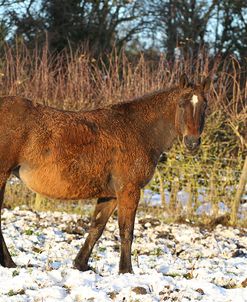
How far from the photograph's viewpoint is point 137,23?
25000mm

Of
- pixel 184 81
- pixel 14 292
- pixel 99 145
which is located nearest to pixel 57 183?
pixel 99 145

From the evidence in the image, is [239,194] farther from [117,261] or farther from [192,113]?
[192,113]

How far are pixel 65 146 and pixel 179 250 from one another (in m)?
3.39

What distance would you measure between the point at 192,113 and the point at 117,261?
222 cm

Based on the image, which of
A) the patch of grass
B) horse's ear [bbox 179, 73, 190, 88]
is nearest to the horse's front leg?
horse's ear [bbox 179, 73, 190, 88]

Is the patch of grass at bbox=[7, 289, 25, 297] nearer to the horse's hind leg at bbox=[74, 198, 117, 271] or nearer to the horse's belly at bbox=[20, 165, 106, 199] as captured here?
the horse's belly at bbox=[20, 165, 106, 199]

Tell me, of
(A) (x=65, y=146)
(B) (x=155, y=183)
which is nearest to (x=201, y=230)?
(B) (x=155, y=183)

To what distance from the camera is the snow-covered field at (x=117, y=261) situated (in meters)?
5.01

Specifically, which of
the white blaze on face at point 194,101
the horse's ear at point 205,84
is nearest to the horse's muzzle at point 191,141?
the white blaze on face at point 194,101

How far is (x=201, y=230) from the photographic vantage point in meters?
10.6

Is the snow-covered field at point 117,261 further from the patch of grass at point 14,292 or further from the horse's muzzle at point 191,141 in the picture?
the horse's muzzle at point 191,141

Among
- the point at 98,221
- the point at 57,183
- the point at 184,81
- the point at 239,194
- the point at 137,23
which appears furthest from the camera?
the point at 137,23

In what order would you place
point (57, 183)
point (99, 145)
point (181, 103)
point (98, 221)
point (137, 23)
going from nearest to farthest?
1. point (57, 183)
2. point (99, 145)
3. point (181, 103)
4. point (98, 221)
5. point (137, 23)

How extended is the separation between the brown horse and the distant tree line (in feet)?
54.3
